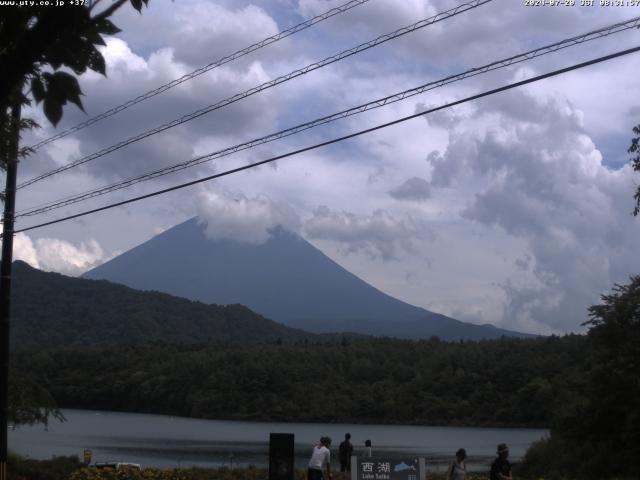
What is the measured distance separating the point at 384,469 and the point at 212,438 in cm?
6483

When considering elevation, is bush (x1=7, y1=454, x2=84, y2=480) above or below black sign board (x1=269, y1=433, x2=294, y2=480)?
below

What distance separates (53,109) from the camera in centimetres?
430

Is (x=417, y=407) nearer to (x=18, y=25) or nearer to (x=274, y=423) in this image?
(x=274, y=423)

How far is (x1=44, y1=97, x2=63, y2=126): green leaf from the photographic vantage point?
14.1 feet

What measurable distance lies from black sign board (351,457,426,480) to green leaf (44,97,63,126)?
38.3ft

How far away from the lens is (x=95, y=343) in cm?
17450

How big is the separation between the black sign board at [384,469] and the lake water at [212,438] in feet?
101

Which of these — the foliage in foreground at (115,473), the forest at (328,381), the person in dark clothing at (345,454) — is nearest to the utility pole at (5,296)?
the foliage in foreground at (115,473)

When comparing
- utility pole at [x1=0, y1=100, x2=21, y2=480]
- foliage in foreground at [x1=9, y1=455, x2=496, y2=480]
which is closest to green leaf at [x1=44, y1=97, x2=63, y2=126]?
utility pole at [x1=0, y1=100, x2=21, y2=480]

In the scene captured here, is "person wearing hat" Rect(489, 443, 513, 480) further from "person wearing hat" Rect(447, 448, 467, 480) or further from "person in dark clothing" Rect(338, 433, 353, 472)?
"person in dark clothing" Rect(338, 433, 353, 472)

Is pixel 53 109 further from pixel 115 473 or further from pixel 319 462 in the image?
pixel 115 473

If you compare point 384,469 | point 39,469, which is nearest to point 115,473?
point 39,469

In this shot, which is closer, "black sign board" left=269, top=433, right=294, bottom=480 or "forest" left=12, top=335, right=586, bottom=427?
"black sign board" left=269, top=433, right=294, bottom=480

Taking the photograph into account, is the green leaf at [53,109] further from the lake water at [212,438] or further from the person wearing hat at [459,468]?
the lake water at [212,438]
